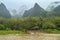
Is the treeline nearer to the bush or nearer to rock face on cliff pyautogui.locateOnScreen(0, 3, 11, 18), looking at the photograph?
the bush

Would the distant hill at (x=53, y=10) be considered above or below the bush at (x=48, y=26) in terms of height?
above

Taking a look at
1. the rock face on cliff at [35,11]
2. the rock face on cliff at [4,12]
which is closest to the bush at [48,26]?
the rock face on cliff at [35,11]

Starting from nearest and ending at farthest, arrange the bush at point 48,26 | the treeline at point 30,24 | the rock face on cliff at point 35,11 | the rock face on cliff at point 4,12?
the treeline at point 30,24, the bush at point 48,26, the rock face on cliff at point 4,12, the rock face on cliff at point 35,11

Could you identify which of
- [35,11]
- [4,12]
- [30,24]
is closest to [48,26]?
[30,24]

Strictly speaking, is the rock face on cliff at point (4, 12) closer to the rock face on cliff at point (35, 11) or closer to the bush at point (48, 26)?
the rock face on cliff at point (35, 11)

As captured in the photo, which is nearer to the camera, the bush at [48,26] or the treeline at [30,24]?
the treeline at [30,24]

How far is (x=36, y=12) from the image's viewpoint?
123 feet

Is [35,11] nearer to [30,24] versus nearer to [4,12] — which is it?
[4,12]

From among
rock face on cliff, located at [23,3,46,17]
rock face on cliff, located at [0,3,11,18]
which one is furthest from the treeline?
rock face on cliff, located at [23,3,46,17]

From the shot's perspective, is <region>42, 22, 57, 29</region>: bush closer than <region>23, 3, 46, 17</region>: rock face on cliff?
Yes

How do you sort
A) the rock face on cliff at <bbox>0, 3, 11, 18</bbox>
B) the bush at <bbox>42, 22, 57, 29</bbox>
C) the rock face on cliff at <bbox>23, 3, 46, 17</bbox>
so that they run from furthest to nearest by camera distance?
the rock face on cliff at <bbox>23, 3, 46, 17</bbox>
the rock face on cliff at <bbox>0, 3, 11, 18</bbox>
the bush at <bbox>42, 22, 57, 29</bbox>

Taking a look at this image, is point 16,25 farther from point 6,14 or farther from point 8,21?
point 6,14

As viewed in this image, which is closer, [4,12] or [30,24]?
[30,24]

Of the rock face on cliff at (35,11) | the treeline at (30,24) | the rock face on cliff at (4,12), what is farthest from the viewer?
the rock face on cliff at (35,11)
